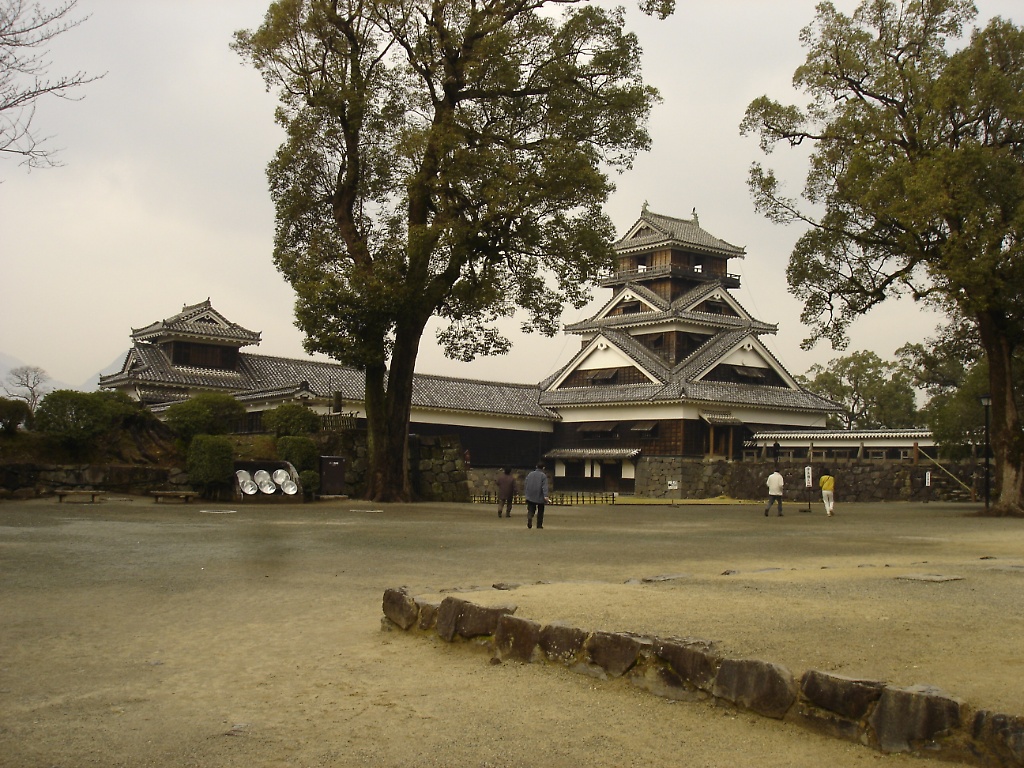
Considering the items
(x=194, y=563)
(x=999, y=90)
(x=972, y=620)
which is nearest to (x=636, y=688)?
(x=972, y=620)

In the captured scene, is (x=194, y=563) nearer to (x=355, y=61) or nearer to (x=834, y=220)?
(x=355, y=61)

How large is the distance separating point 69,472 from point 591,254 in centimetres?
1635

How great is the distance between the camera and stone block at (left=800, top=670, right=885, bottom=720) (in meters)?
5.62

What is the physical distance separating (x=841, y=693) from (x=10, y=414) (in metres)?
26.5

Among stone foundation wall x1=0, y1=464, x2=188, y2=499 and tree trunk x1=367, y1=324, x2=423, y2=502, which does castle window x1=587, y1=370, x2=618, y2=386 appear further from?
stone foundation wall x1=0, y1=464, x2=188, y2=499

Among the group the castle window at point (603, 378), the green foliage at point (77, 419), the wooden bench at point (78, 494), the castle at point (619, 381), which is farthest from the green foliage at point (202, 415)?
the castle window at point (603, 378)

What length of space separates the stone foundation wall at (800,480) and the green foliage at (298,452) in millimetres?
24495

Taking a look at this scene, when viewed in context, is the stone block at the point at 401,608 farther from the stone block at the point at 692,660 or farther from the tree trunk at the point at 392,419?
the tree trunk at the point at 392,419

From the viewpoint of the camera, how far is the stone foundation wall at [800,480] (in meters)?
41.7

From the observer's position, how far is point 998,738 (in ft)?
16.5

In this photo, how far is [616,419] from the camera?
175ft

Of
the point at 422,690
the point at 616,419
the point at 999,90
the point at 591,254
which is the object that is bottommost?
the point at 422,690

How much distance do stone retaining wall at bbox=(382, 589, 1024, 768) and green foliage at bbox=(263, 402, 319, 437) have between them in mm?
23768

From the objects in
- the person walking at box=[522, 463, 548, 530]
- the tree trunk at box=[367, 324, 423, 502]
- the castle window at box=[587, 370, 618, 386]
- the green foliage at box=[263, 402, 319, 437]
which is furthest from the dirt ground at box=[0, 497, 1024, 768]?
the castle window at box=[587, 370, 618, 386]
